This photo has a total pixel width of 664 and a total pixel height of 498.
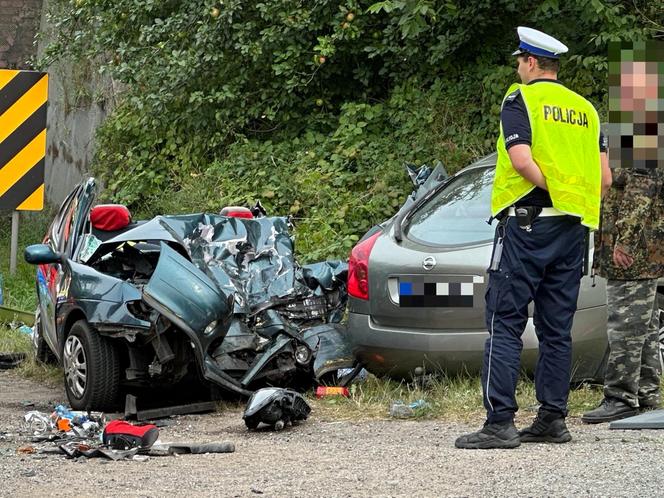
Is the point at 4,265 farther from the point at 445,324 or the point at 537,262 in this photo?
the point at 537,262

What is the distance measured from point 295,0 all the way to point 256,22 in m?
0.55

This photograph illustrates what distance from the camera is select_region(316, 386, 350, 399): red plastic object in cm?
807

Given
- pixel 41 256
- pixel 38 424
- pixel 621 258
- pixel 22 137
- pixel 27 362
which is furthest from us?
pixel 22 137

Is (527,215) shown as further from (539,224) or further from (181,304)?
(181,304)

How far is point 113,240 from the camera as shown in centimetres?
821

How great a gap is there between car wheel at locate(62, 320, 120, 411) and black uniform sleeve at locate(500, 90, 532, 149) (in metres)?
3.00

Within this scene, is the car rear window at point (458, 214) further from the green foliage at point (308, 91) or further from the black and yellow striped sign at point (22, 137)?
the black and yellow striped sign at point (22, 137)

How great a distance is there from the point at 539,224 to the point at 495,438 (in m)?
1.00

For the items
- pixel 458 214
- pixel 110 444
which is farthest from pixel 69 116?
pixel 110 444

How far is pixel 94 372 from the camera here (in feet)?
25.5

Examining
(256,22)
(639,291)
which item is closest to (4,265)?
(256,22)

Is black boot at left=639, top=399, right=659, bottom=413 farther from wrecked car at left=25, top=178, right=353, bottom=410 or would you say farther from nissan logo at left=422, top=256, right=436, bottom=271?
wrecked car at left=25, top=178, right=353, bottom=410

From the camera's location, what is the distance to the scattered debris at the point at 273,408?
7.02m

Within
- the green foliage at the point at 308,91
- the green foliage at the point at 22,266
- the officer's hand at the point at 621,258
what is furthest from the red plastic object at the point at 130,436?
the green foliage at the point at 22,266
